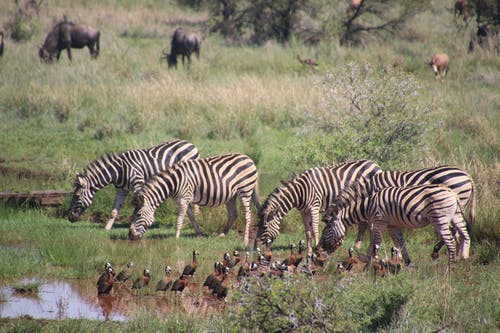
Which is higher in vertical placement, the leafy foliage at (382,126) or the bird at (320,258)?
the leafy foliage at (382,126)

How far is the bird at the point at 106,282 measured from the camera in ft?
30.9

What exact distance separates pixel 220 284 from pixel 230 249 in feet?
8.07

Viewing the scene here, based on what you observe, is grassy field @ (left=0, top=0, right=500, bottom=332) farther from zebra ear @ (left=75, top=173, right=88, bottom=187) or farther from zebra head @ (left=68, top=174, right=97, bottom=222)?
zebra ear @ (left=75, top=173, right=88, bottom=187)

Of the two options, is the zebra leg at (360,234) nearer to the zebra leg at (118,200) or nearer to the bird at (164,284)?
the bird at (164,284)

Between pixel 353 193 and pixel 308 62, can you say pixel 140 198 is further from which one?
pixel 308 62

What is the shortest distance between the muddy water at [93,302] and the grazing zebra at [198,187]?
7.46ft

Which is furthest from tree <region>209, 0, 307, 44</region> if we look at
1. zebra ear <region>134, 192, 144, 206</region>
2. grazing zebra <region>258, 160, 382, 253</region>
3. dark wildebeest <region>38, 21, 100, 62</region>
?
zebra ear <region>134, 192, 144, 206</region>

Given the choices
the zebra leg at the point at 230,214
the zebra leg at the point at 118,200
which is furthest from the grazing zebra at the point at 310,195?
the zebra leg at the point at 118,200

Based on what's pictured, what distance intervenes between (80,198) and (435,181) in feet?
18.9

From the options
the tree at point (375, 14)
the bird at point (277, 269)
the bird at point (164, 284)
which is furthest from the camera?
the tree at point (375, 14)

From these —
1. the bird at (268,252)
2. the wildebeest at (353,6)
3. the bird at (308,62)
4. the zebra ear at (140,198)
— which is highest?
the wildebeest at (353,6)

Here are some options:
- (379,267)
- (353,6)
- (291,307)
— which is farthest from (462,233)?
(353,6)

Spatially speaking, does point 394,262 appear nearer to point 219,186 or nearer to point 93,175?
point 219,186

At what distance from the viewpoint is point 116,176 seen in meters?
13.4
